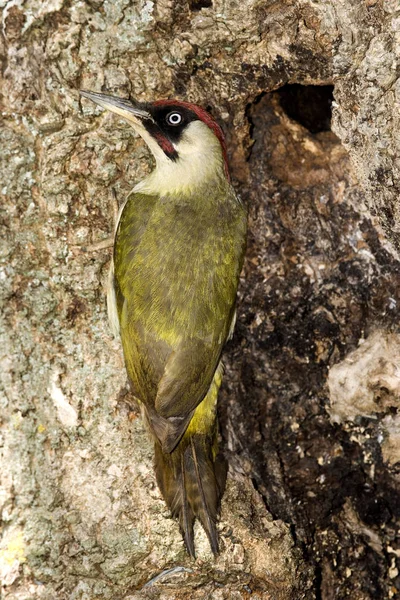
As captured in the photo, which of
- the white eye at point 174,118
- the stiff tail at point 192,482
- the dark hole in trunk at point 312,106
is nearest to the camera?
the stiff tail at point 192,482

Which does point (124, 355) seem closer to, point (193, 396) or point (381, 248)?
point (193, 396)

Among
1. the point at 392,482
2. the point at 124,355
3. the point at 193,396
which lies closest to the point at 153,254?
the point at 124,355

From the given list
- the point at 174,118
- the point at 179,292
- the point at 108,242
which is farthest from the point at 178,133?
the point at 179,292

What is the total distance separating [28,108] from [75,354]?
0.93m

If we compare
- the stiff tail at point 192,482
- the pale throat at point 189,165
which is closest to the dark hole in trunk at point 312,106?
the pale throat at point 189,165

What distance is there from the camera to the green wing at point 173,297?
99.3 inches

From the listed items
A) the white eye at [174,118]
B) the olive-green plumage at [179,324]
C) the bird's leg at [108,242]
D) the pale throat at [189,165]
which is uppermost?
the white eye at [174,118]

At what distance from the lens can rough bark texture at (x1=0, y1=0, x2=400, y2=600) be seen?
2.51m

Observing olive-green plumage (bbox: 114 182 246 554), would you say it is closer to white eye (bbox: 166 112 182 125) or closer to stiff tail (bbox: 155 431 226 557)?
stiff tail (bbox: 155 431 226 557)

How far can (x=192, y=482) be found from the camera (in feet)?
8.49

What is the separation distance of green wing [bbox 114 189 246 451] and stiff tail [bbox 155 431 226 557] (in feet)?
0.48

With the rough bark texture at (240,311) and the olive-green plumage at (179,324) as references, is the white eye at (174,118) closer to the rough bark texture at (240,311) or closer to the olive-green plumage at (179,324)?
the rough bark texture at (240,311)

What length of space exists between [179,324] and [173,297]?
0.35ft

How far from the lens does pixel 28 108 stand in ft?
8.55
